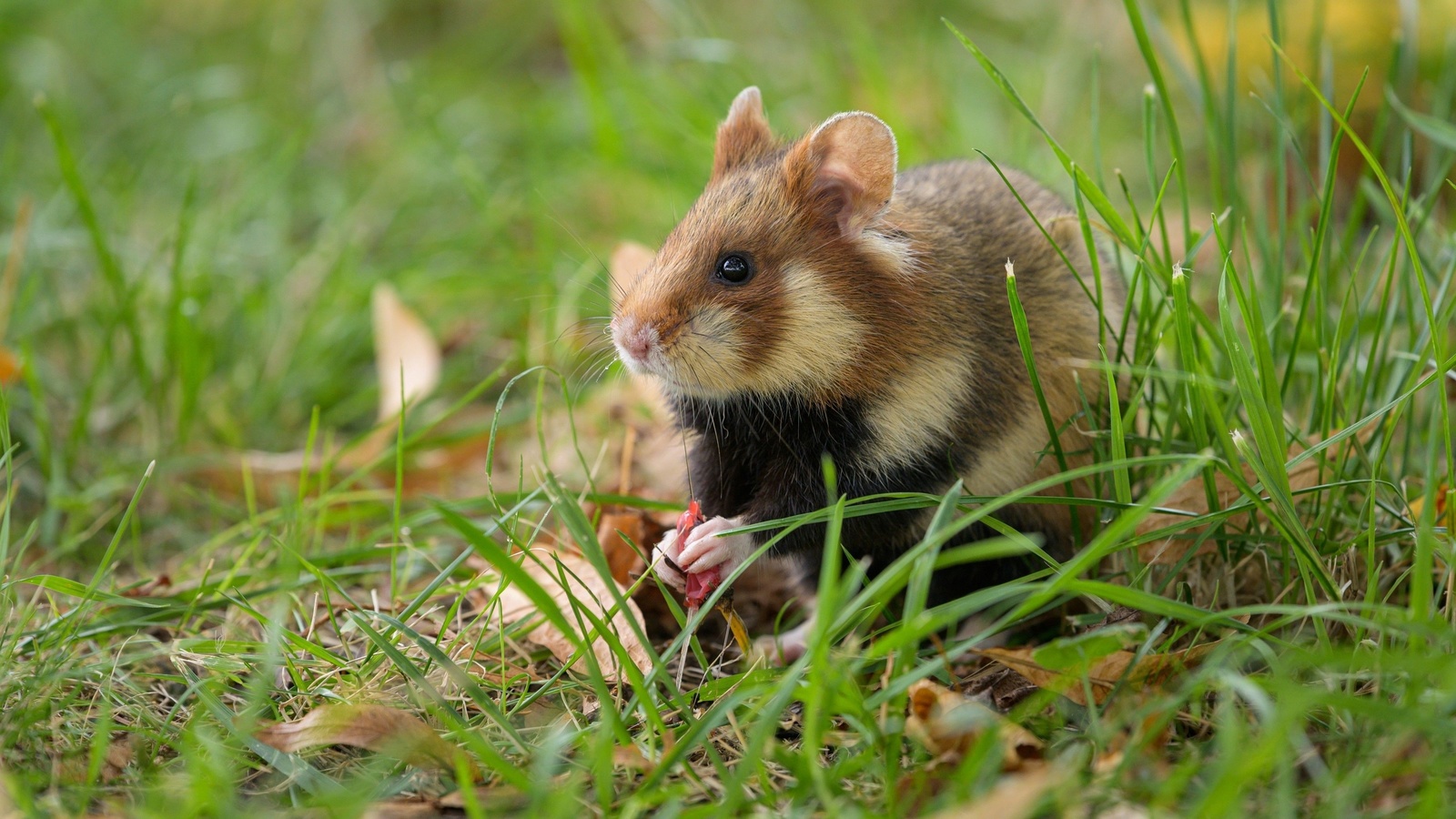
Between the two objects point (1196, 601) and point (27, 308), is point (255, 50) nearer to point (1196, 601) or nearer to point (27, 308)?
point (27, 308)

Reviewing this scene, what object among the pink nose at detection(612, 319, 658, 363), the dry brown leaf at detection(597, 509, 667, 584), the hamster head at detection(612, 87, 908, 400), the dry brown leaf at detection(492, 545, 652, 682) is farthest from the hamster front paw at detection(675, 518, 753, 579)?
the dry brown leaf at detection(597, 509, 667, 584)

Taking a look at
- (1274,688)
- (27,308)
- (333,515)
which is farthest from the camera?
(27,308)

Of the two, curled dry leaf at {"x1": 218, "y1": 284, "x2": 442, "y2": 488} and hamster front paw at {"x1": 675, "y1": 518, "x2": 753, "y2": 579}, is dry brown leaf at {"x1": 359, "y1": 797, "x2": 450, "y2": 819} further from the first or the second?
curled dry leaf at {"x1": 218, "y1": 284, "x2": 442, "y2": 488}

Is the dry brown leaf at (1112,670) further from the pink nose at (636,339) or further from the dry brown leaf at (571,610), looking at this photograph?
the pink nose at (636,339)

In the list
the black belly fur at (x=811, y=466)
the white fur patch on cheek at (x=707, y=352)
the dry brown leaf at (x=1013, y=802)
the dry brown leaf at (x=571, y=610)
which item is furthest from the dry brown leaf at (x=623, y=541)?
the dry brown leaf at (x=1013, y=802)

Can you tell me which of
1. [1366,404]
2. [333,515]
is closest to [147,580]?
[333,515]

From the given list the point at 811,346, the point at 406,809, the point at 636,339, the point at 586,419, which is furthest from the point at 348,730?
the point at 586,419
